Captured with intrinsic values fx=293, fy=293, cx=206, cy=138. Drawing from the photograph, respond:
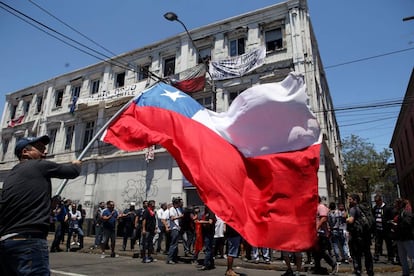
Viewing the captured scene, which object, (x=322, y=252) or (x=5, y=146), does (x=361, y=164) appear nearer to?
(x=322, y=252)

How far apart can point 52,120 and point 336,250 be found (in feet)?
77.0

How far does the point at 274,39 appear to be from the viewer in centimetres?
1683

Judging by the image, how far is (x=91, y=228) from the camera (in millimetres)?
19234

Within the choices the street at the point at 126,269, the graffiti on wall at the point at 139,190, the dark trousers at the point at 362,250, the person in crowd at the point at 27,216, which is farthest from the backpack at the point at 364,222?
the graffiti on wall at the point at 139,190

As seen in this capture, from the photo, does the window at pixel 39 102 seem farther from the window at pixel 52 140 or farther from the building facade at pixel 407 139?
the building facade at pixel 407 139

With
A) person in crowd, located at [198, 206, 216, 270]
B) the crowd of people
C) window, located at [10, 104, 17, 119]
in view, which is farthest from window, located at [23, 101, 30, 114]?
person in crowd, located at [198, 206, 216, 270]

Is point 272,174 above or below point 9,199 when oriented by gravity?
above

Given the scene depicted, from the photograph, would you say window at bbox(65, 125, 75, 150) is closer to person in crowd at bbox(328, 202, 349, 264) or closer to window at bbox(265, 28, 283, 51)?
window at bbox(265, 28, 283, 51)

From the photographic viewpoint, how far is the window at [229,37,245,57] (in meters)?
17.7

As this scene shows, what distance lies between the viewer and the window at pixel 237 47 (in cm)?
1766

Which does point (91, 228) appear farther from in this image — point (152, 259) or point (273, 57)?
point (273, 57)

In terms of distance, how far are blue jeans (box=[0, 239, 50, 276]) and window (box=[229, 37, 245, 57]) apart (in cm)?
1660

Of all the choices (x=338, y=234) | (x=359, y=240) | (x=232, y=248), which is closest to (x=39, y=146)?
(x=232, y=248)

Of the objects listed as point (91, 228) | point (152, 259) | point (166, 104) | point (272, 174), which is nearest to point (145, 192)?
point (91, 228)
